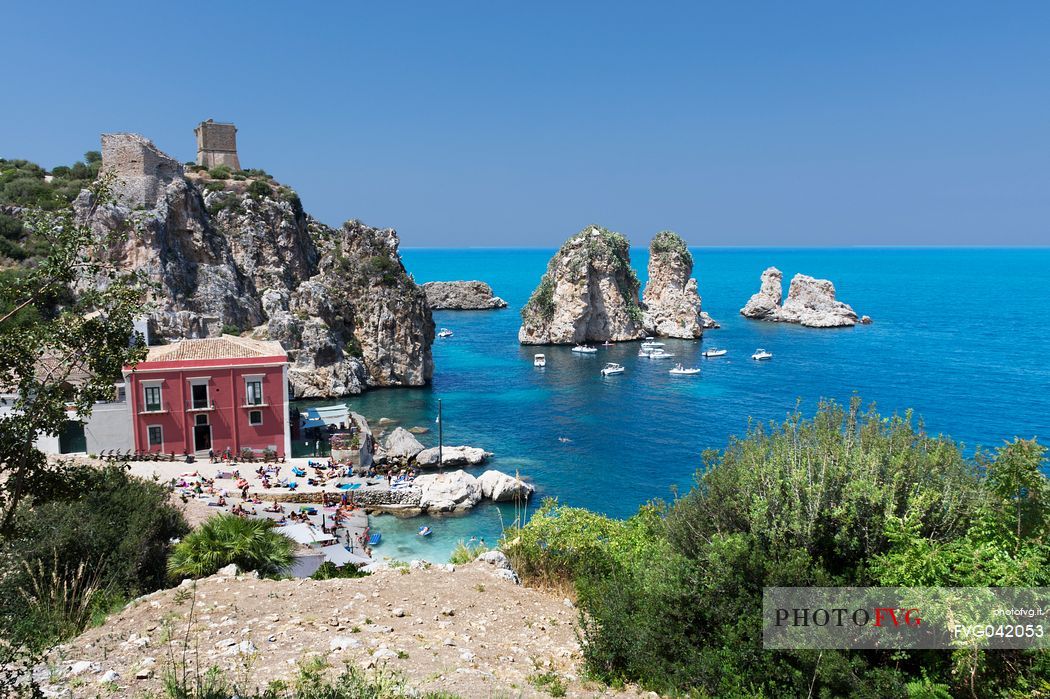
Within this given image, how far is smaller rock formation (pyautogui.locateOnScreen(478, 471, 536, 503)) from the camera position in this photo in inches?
1240

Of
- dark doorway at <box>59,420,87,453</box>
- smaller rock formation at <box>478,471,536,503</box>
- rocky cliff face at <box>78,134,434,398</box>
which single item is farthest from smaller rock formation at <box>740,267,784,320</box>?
dark doorway at <box>59,420,87,453</box>

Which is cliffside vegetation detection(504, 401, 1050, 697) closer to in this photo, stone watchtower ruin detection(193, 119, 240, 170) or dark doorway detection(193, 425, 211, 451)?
dark doorway detection(193, 425, 211, 451)

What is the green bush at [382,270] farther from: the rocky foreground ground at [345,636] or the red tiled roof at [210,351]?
the rocky foreground ground at [345,636]

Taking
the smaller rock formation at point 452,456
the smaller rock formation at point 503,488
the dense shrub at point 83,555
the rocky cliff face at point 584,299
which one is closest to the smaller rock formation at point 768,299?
the rocky cliff face at point 584,299

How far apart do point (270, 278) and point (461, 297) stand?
62.4 meters

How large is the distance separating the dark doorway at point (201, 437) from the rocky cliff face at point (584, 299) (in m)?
52.0

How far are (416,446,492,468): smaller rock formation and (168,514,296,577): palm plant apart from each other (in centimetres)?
1926

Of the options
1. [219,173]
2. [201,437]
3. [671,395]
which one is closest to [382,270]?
[219,173]

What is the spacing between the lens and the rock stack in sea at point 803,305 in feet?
317

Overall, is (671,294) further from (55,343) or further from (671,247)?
(55,343)

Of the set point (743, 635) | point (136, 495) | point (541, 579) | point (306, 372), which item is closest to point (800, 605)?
point (743, 635)

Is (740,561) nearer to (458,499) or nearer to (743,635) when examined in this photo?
(743,635)

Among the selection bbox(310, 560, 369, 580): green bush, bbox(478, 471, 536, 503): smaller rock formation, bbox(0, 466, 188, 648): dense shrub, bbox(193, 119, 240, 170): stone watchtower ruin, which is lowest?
bbox(478, 471, 536, 503): smaller rock formation

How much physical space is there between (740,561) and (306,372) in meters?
47.9
